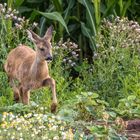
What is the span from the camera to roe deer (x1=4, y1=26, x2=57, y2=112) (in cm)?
1077

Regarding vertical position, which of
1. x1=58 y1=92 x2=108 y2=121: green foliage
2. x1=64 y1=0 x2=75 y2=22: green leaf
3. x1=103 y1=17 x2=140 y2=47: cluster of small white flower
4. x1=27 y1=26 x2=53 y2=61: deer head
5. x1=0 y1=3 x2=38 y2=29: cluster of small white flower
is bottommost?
x1=58 y1=92 x2=108 y2=121: green foliage

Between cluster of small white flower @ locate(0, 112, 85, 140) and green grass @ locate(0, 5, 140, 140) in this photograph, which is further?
green grass @ locate(0, 5, 140, 140)

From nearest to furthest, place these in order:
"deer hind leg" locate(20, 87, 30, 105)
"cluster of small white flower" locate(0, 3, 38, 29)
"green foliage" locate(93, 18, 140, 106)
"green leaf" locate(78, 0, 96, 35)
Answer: "deer hind leg" locate(20, 87, 30, 105) < "green foliage" locate(93, 18, 140, 106) < "cluster of small white flower" locate(0, 3, 38, 29) < "green leaf" locate(78, 0, 96, 35)

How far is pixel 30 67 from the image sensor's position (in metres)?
11.2

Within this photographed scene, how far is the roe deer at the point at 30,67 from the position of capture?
1077cm

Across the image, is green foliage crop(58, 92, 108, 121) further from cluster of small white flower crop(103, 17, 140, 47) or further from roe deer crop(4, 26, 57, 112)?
cluster of small white flower crop(103, 17, 140, 47)

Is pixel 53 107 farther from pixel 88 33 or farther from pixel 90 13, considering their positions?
pixel 90 13

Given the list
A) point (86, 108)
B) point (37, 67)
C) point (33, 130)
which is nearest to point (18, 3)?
point (37, 67)

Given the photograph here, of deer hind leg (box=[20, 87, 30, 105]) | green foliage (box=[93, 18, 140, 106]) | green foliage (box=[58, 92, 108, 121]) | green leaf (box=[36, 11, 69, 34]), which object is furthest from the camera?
green leaf (box=[36, 11, 69, 34])

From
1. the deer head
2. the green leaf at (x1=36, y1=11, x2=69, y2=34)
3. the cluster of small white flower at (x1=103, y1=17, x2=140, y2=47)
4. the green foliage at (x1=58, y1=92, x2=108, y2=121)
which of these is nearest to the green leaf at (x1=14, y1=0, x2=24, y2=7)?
the green leaf at (x1=36, y1=11, x2=69, y2=34)

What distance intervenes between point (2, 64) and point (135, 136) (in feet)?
14.7

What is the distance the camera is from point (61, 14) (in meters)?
14.1

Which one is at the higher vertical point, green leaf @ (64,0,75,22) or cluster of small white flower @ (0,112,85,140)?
green leaf @ (64,0,75,22)

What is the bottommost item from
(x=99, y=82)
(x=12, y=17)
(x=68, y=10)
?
(x=99, y=82)
